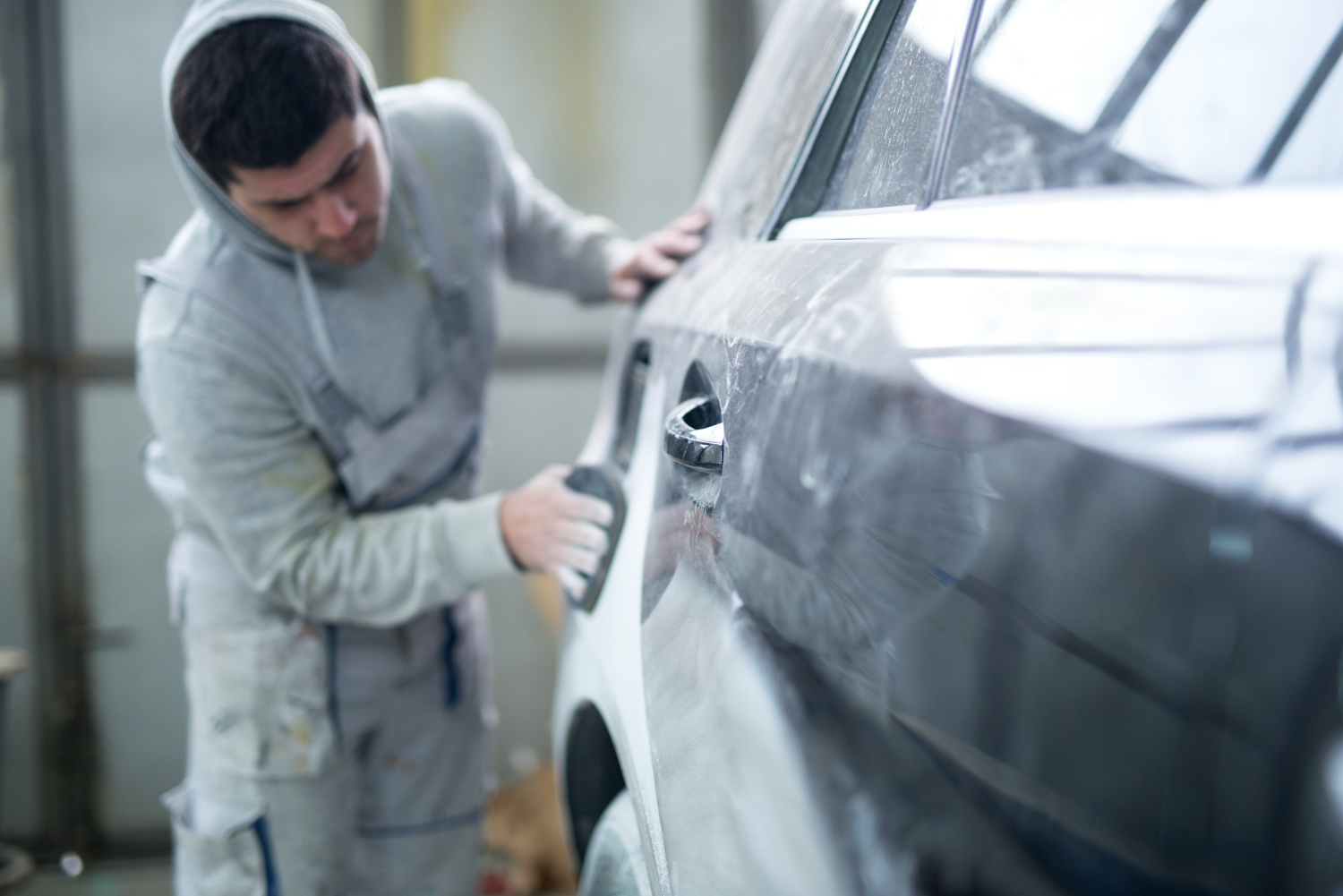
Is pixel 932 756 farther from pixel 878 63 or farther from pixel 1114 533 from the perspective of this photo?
pixel 878 63

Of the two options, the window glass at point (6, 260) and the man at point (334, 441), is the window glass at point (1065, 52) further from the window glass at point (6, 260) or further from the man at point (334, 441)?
the window glass at point (6, 260)

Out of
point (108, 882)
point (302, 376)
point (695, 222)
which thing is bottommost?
point (108, 882)

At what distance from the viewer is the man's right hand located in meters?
1.06

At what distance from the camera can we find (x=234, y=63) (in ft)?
3.92

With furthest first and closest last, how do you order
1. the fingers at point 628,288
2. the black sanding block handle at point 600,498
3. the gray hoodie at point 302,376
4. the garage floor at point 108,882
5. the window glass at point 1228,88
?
1. the garage floor at point 108,882
2. the fingers at point 628,288
3. the gray hoodie at point 302,376
4. the black sanding block handle at point 600,498
5. the window glass at point 1228,88

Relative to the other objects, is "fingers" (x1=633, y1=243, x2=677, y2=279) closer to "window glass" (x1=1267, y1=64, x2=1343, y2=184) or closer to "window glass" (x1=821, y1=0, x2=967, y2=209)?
"window glass" (x1=821, y1=0, x2=967, y2=209)

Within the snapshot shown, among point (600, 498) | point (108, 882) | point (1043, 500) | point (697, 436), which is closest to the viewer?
point (1043, 500)

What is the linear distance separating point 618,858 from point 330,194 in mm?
946

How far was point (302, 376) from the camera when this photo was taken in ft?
4.54

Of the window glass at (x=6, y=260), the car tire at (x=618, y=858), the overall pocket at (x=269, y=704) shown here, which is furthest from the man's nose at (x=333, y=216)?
the window glass at (x=6, y=260)

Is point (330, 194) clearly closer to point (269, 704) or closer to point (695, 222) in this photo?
point (695, 222)

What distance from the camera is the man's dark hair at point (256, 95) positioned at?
3.93 feet

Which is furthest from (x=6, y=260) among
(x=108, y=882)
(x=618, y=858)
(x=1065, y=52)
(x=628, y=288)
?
(x=1065, y=52)

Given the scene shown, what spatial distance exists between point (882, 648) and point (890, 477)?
81 millimetres
